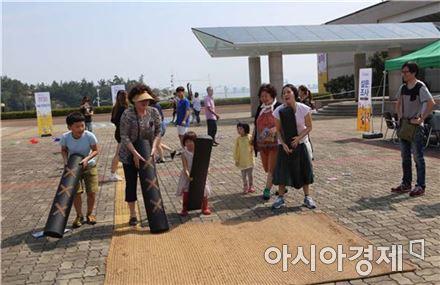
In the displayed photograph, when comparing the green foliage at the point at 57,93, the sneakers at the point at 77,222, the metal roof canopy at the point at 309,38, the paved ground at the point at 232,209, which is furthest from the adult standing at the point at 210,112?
the green foliage at the point at 57,93

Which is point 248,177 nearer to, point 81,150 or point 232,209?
point 232,209

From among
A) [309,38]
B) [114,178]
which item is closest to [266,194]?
[114,178]

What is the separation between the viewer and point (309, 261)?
4199 millimetres

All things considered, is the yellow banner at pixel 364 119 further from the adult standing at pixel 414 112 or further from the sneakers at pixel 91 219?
the sneakers at pixel 91 219

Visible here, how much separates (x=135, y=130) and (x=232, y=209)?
168 cm

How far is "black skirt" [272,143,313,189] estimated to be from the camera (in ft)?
19.1

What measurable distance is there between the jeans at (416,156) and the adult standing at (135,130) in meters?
3.45

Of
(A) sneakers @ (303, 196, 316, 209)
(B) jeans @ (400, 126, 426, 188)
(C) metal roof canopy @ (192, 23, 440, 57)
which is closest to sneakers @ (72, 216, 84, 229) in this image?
(A) sneakers @ (303, 196, 316, 209)

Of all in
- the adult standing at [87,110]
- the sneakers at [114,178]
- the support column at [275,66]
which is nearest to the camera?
the sneakers at [114,178]

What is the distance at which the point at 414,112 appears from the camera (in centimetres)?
626

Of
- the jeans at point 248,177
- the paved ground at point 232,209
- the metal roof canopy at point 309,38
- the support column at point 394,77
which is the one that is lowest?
the paved ground at point 232,209

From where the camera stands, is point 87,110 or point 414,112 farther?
point 87,110

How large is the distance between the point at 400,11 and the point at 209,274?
37.3 m

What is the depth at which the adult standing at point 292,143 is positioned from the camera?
5766 mm
